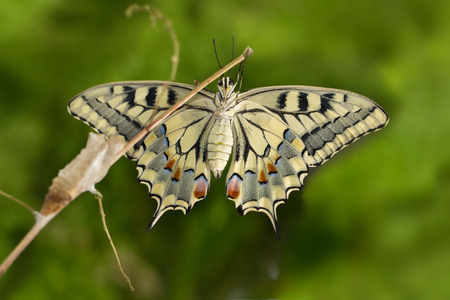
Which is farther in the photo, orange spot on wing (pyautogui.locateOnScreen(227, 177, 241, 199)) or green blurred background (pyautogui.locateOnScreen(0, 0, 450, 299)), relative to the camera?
green blurred background (pyautogui.locateOnScreen(0, 0, 450, 299))

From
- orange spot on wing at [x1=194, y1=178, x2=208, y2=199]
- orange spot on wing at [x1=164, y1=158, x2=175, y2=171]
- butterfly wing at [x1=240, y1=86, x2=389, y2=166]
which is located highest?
butterfly wing at [x1=240, y1=86, x2=389, y2=166]

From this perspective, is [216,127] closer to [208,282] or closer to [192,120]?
[192,120]

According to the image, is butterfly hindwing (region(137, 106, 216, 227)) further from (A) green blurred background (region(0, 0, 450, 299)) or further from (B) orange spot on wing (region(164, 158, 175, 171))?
(A) green blurred background (region(0, 0, 450, 299))

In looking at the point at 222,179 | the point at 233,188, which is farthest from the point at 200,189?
the point at 222,179

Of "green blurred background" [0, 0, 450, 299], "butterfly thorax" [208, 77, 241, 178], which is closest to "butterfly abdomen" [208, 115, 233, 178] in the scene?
"butterfly thorax" [208, 77, 241, 178]

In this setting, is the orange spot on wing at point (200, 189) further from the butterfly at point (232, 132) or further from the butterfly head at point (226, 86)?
the butterfly head at point (226, 86)

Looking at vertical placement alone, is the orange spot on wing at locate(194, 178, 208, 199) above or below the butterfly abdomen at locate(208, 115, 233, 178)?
below

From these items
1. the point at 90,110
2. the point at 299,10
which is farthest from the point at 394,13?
the point at 90,110
